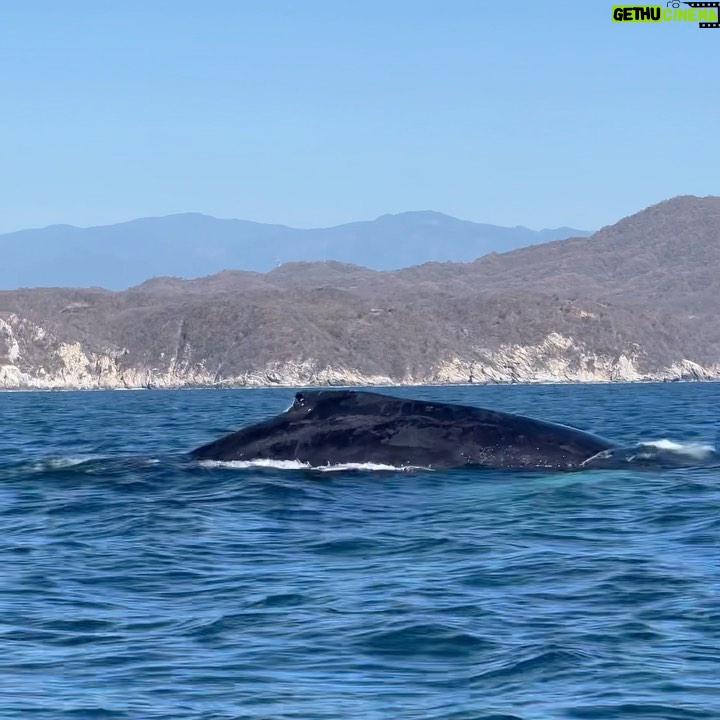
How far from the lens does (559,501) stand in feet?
72.2

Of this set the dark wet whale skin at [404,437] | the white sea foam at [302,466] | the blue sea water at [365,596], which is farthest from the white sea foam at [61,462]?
the white sea foam at [302,466]

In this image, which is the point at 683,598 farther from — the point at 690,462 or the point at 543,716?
the point at 690,462

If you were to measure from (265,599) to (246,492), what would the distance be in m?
8.56

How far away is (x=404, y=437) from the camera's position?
2680 centimetres

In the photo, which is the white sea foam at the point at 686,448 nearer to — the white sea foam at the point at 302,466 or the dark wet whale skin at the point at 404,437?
the dark wet whale skin at the point at 404,437

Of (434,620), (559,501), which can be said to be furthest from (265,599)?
(559,501)

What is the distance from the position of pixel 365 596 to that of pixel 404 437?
11818mm

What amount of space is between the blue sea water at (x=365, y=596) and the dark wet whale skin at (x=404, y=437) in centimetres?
101

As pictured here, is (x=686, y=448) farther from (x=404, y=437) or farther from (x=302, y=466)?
(x=302, y=466)

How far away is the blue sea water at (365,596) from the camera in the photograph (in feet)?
37.5

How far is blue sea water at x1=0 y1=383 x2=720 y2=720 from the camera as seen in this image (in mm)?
11430

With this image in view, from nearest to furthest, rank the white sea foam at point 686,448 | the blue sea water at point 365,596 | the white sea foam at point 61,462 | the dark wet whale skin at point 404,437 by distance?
the blue sea water at point 365,596 → the dark wet whale skin at point 404,437 → the white sea foam at point 686,448 → the white sea foam at point 61,462

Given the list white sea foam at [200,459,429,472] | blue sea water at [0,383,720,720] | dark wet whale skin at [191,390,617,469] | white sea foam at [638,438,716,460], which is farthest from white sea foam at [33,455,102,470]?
white sea foam at [638,438,716,460]

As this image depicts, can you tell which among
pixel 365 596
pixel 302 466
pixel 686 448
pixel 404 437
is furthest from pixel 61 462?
pixel 365 596
